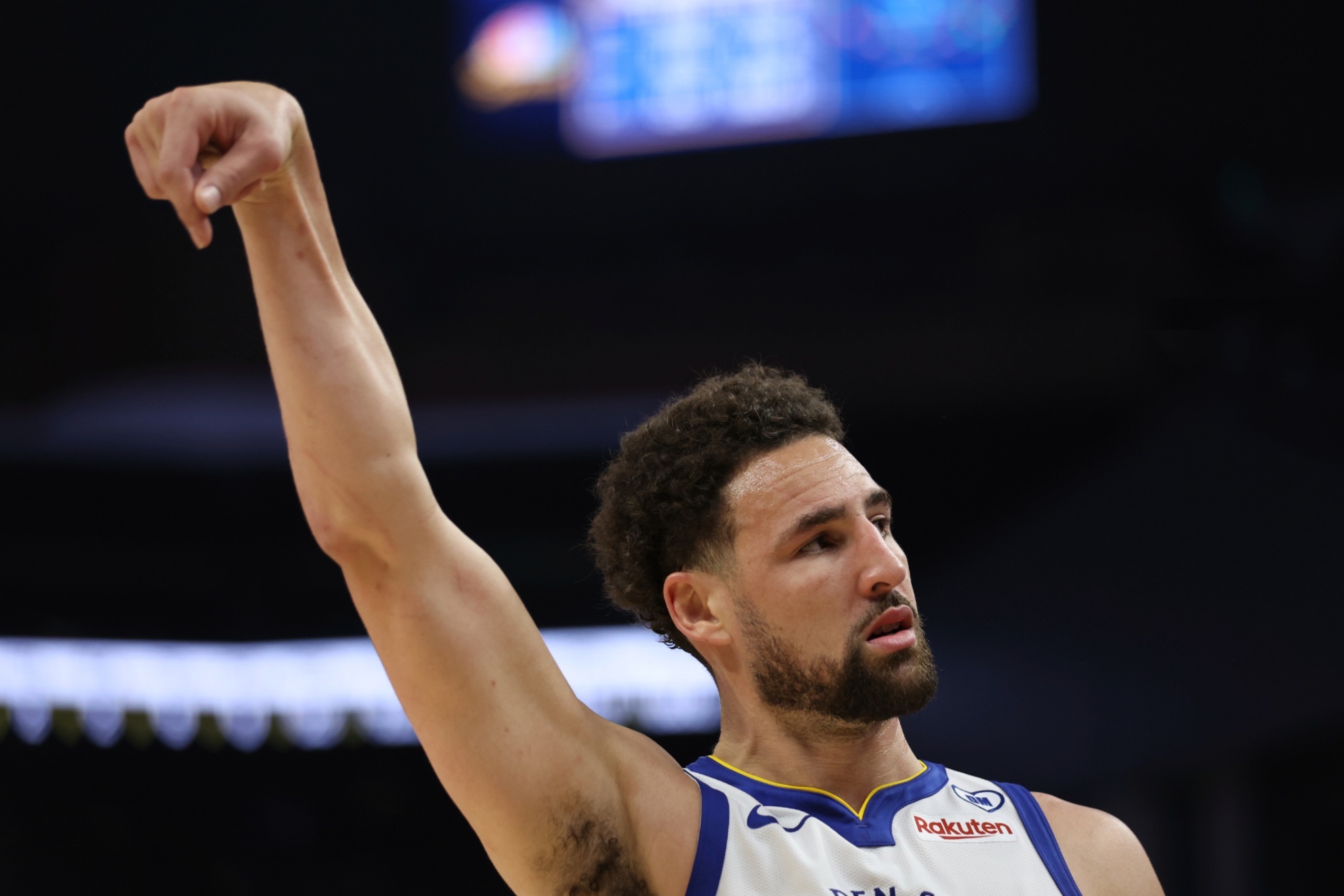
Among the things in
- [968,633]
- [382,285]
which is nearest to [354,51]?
[382,285]

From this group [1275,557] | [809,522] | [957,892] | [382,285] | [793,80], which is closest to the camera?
[957,892]

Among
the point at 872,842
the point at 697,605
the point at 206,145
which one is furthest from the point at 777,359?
the point at 206,145

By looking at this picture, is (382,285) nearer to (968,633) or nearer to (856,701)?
(968,633)

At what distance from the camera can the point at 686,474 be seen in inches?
108

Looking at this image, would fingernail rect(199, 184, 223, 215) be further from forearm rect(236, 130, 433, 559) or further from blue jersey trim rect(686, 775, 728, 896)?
blue jersey trim rect(686, 775, 728, 896)

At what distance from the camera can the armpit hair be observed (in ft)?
7.10

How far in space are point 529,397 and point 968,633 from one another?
4370 mm

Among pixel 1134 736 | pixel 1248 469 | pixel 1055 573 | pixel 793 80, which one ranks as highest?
pixel 793 80

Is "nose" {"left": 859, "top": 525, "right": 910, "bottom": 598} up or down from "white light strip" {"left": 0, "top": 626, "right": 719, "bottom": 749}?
up

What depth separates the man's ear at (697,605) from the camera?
261 centimetres

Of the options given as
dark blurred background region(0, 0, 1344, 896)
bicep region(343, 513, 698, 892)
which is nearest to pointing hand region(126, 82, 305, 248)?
bicep region(343, 513, 698, 892)

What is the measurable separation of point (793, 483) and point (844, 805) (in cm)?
64

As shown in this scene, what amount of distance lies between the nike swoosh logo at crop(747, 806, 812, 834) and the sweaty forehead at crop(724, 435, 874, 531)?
1.84 feet

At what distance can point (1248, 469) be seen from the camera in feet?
27.3
